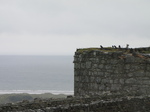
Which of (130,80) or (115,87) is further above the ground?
(130,80)

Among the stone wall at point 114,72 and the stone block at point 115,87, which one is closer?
the stone wall at point 114,72

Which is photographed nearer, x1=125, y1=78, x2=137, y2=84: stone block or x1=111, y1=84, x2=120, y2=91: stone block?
x1=125, y1=78, x2=137, y2=84: stone block

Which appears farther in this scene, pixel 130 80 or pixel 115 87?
pixel 115 87

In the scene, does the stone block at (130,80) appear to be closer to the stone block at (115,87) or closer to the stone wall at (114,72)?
the stone wall at (114,72)

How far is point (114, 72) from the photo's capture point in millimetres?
10844

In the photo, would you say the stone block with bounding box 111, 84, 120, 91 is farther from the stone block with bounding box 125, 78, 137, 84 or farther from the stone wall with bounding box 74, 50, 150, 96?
the stone block with bounding box 125, 78, 137, 84

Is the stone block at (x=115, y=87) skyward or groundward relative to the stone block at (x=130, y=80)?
groundward

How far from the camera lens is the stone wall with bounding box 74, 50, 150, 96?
10453 mm

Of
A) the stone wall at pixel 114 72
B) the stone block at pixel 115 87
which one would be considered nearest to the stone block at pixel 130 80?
the stone wall at pixel 114 72

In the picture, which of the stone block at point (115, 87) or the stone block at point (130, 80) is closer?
the stone block at point (130, 80)

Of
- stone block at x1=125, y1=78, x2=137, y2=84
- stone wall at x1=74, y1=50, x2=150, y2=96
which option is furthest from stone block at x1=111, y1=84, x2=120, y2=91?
stone block at x1=125, y1=78, x2=137, y2=84

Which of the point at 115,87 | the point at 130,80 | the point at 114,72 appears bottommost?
the point at 115,87

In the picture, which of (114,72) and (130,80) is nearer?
(130,80)

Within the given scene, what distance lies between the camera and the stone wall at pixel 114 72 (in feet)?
34.3
